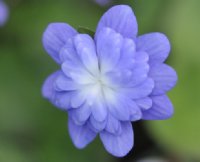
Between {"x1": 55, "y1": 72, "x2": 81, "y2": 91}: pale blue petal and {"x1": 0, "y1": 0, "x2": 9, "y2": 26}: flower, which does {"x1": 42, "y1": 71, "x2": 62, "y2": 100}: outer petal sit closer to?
{"x1": 55, "y1": 72, "x2": 81, "y2": 91}: pale blue petal

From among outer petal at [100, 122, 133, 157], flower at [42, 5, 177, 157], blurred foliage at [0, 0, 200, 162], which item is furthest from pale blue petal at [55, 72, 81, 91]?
blurred foliage at [0, 0, 200, 162]

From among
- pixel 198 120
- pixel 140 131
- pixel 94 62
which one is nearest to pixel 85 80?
pixel 94 62

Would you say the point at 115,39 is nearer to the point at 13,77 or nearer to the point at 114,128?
the point at 114,128

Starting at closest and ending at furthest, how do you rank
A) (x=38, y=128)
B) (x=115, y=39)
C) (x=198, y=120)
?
(x=115, y=39) < (x=198, y=120) < (x=38, y=128)

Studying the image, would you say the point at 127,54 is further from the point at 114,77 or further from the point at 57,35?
the point at 57,35

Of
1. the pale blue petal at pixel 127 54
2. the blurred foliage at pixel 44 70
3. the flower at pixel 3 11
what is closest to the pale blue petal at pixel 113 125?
the pale blue petal at pixel 127 54

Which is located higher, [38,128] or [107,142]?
[107,142]

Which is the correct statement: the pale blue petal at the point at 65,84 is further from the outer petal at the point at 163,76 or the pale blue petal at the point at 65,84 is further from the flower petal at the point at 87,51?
the outer petal at the point at 163,76

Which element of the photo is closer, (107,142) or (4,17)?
(107,142)
